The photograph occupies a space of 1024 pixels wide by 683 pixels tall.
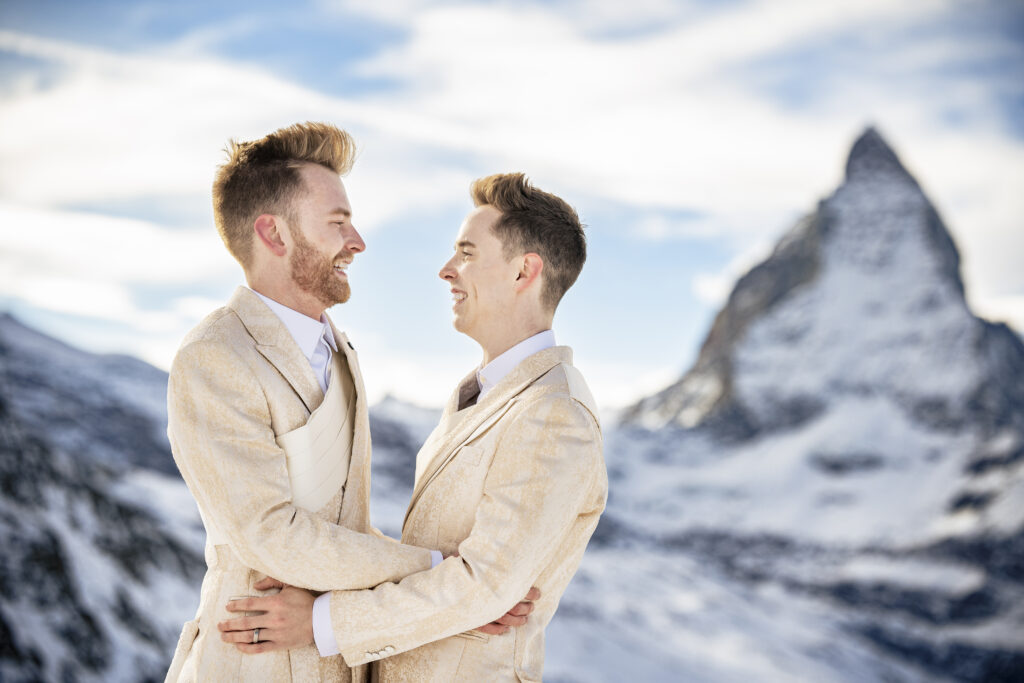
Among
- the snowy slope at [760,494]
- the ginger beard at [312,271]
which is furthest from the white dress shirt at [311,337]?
the snowy slope at [760,494]

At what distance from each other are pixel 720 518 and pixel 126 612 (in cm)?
4795

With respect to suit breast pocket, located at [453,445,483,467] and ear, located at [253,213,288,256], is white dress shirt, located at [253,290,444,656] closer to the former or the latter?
ear, located at [253,213,288,256]

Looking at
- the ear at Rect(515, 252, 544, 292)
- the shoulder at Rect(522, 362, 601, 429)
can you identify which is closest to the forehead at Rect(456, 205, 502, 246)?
the ear at Rect(515, 252, 544, 292)

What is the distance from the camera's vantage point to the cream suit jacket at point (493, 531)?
3066mm

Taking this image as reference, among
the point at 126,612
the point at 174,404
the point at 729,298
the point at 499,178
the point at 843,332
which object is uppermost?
the point at 729,298

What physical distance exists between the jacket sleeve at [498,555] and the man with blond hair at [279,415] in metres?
0.12

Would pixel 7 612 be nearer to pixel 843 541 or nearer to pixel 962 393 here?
pixel 843 541

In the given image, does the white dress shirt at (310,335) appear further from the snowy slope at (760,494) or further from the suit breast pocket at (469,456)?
the snowy slope at (760,494)

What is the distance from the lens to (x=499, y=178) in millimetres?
3703

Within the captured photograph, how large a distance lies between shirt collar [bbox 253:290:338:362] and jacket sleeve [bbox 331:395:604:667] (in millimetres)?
858

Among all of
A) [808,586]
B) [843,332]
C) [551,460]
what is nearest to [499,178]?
[551,460]

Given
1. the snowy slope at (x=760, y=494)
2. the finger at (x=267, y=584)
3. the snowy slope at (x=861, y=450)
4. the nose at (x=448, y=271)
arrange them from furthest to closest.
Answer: the snowy slope at (x=861, y=450)
the snowy slope at (x=760, y=494)
the nose at (x=448, y=271)
the finger at (x=267, y=584)

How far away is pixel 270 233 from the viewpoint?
3330mm

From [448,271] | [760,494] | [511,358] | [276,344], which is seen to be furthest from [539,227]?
[760,494]
